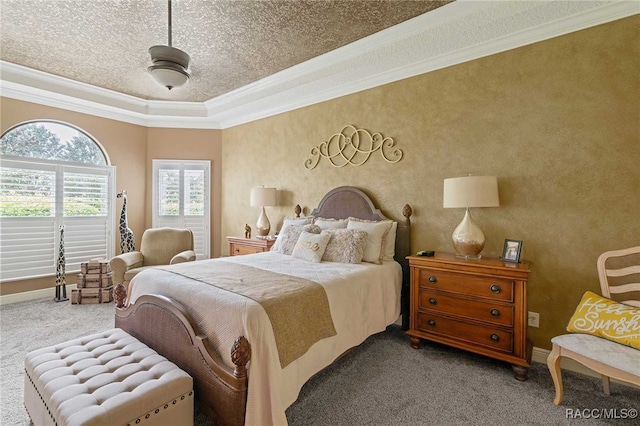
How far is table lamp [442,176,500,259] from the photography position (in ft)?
8.21

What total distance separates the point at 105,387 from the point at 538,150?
3.44 meters

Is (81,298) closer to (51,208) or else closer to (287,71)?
(51,208)

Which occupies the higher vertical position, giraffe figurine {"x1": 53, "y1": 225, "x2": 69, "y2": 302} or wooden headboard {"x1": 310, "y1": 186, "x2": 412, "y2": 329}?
wooden headboard {"x1": 310, "y1": 186, "x2": 412, "y2": 329}

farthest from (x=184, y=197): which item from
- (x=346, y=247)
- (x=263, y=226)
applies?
(x=346, y=247)

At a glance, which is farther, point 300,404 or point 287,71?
point 287,71

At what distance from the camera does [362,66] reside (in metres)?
3.41

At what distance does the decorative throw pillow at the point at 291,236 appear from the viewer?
332 centimetres

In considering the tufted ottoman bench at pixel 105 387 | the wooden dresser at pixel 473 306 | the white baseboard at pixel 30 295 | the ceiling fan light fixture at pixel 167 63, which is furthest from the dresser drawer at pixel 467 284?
the white baseboard at pixel 30 295

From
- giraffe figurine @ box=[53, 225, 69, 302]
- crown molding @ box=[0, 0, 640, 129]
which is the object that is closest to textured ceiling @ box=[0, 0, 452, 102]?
crown molding @ box=[0, 0, 640, 129]

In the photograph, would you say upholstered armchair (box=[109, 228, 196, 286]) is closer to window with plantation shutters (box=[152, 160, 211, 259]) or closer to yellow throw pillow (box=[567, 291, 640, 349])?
window with plantation shutters (box=[152, 160, 211, 259])

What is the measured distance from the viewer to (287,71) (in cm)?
385

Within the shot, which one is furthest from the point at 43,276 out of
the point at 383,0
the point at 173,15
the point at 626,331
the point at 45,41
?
the point at 626,331

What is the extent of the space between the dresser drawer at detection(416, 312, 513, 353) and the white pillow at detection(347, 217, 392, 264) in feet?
2.19

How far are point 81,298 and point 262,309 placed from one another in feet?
12.2
